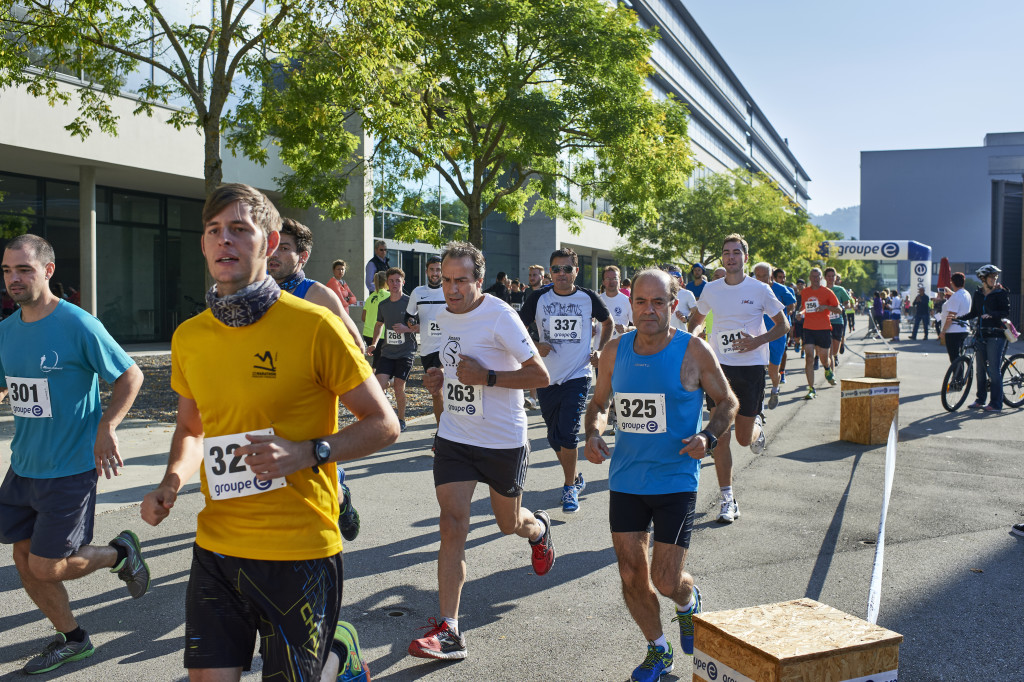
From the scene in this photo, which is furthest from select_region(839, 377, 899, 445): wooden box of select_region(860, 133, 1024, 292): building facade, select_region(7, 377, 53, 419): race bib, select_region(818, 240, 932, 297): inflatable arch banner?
select_region(860, 133, 1024, 292): building facade

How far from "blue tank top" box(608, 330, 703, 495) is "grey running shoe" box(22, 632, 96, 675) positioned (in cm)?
258

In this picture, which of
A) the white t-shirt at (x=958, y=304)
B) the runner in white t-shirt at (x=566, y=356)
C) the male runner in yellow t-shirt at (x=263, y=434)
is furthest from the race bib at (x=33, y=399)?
the white t-shirt at (x=958, y=304)

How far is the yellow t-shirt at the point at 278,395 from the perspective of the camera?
240 centimetres

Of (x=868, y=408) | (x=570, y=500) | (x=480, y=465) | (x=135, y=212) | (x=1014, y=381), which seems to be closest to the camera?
(x=480, y=465)

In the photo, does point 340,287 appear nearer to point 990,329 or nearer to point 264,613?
point 990,329

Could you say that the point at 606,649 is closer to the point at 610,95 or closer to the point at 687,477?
the point at 687,477

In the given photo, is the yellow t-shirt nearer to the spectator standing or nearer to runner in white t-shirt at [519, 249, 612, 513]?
runner in white t-shirt at [519, 249, 612, 513]

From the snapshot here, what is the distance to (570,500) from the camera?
22.6 ft

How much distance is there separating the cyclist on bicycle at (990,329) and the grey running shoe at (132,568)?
39.5ft

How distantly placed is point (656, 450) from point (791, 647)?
4.57 ft

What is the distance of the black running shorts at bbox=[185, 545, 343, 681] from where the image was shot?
2404 millimetres

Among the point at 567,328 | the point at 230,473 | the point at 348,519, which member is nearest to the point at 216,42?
the point at 567,328

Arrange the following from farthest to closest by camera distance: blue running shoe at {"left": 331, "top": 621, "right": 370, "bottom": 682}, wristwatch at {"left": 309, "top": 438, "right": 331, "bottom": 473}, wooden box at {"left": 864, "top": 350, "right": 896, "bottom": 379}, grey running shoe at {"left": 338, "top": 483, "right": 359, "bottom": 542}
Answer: wooden box at {"left": 864, "top": 350, "right": 896, "bottom": 379} → grey running shoe at {"left": 338, "top": 483, "right": 359, "bottom": 542} → blue running shoe at {"left": 331, "top": 621, "right": 370, "bottom": 682} → wristwatch at {"left": 309, "top": 438, "right": 331, "bottom": 473}

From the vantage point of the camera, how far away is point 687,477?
12.5 ft
